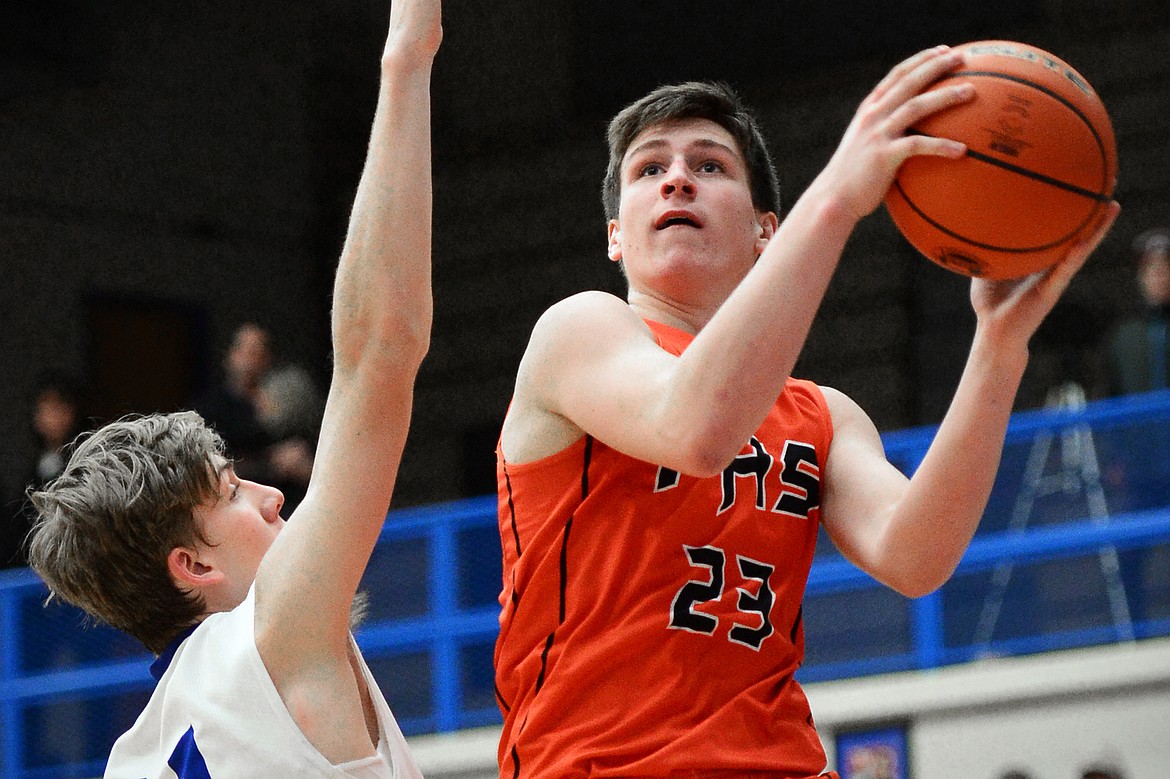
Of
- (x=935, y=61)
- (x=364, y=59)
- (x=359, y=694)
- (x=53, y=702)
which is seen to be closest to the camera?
(x=935, y=61)

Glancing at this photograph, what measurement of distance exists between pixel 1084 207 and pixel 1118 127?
10.7m

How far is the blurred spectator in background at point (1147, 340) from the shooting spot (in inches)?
354

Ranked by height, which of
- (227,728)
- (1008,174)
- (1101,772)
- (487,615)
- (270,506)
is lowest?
(1101,772)

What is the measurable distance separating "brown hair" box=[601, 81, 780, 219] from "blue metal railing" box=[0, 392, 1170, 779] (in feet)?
18.5

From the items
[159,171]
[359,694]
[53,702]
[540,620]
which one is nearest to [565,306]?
[540,620]

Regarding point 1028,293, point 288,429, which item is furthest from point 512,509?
point 288,429

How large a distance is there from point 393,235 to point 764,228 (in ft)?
3.71

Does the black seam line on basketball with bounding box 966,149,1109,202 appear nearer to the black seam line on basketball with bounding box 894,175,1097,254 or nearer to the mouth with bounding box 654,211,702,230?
the black seam line on basketball with bounding box 894,175,1097,254

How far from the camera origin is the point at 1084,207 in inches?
106

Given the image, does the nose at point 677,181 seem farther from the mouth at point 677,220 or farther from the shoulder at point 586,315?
the shoulder at point 586,315

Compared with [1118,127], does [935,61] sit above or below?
below

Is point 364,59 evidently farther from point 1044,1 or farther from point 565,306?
point 565,306

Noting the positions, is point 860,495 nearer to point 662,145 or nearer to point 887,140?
point 662,145

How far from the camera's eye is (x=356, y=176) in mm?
17141
